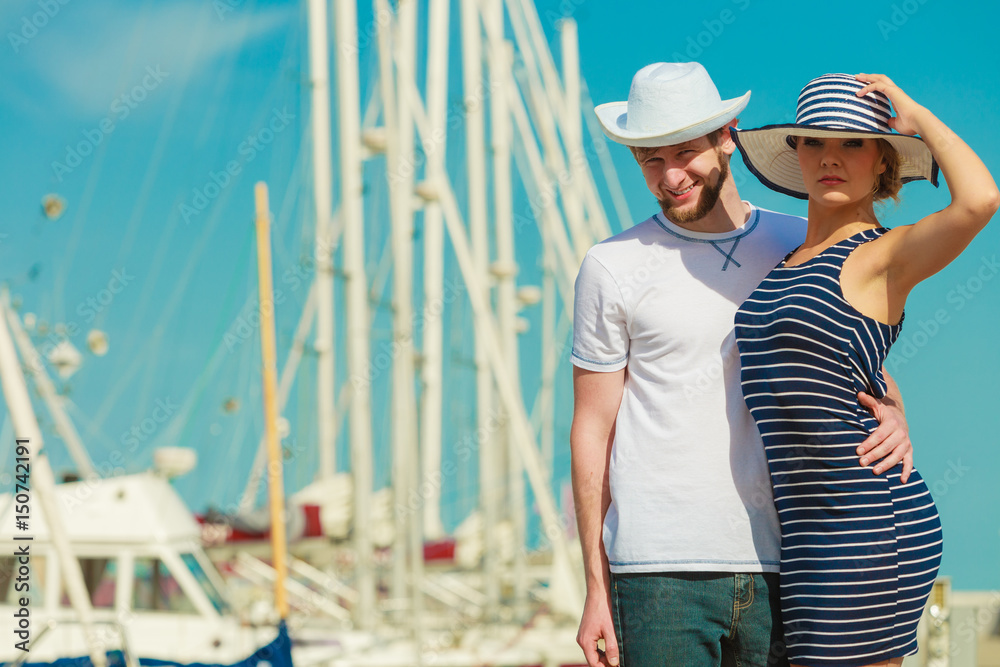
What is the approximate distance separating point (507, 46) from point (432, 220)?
9.86 feet

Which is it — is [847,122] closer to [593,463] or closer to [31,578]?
[593,463]

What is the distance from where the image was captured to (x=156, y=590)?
438 inches

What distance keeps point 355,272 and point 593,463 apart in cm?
1049

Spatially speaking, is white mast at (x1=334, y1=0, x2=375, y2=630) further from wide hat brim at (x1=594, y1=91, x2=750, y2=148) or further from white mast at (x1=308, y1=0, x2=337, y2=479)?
wide hat brim at (x1=594, y1=91, x2=750, y2=148)

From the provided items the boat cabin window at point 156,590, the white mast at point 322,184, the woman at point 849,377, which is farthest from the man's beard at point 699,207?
the white mast at point 322,184

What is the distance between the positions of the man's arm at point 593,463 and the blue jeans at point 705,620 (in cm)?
13

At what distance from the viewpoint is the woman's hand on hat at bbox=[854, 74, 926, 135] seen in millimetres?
2297

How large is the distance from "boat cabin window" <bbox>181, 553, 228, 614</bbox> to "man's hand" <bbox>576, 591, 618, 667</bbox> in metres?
9.43

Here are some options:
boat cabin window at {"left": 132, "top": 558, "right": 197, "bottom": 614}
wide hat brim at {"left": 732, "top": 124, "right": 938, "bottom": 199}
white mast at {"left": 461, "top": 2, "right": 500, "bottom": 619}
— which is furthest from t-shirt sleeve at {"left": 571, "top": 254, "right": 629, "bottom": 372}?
white mast at {"left": 461, "top": 2, "right": 500, "bottom": 619}

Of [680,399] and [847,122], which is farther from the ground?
[847,122]

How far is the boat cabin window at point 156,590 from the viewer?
11070 mm

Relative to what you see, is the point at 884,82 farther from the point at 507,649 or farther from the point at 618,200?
the point at 618,200

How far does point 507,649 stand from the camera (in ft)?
37.4

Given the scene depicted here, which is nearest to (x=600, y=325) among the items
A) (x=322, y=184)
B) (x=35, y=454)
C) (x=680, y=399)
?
(x=680, y=399)
